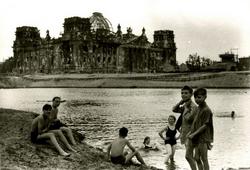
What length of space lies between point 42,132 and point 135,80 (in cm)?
7137

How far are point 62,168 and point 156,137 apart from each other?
9.29 metres

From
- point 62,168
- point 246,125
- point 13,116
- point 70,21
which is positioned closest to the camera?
point 62,168

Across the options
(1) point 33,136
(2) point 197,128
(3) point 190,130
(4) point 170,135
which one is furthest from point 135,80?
(2) point 197,128

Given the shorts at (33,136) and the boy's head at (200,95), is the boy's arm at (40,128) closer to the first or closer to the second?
the shorts at (33,136)

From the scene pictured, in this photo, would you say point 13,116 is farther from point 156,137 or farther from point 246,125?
point 246,125

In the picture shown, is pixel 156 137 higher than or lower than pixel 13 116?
lower

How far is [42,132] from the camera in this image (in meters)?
10.7

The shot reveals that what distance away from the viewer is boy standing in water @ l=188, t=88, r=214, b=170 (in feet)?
26.9

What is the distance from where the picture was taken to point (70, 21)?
10238 centimetres

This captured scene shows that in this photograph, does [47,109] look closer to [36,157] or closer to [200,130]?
[36,157]

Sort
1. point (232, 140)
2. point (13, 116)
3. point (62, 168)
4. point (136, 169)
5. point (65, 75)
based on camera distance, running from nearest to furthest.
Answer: point (62, 168), point (136, 169), point (13, 116), point (232, 140), point (65, 75)

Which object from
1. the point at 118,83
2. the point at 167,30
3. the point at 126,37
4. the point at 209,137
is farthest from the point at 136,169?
the point at 167,30

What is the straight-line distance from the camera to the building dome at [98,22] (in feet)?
366

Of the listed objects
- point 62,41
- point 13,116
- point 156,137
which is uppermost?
point 62,41
